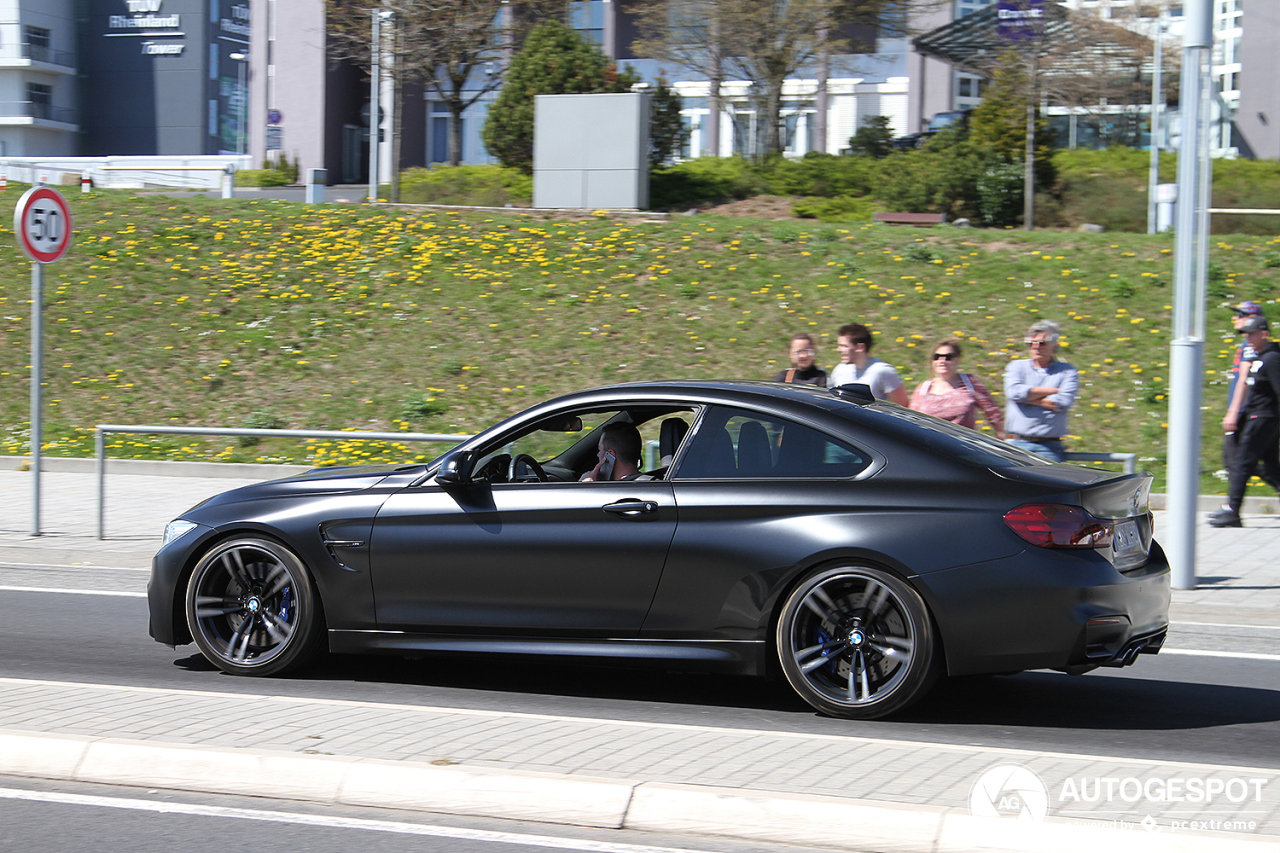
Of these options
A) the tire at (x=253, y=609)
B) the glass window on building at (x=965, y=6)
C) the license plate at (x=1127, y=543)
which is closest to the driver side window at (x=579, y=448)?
the tire at (x=253, y=609)

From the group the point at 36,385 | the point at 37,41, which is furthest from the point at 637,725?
the point at 37,41

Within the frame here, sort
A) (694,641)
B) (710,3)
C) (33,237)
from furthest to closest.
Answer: (710,3) → (33,237) → (694,641)

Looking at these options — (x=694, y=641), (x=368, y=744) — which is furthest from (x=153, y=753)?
(x=694, y=641)

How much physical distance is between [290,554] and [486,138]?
102ft

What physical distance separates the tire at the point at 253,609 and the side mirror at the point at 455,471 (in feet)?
2.84

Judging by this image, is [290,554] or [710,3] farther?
[710,3]

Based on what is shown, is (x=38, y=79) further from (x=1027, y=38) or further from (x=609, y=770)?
(x=609, y=770)

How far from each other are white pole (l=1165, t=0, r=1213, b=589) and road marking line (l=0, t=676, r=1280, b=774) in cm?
423

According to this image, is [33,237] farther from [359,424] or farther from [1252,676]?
[1252,676]

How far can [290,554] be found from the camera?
21.3ft

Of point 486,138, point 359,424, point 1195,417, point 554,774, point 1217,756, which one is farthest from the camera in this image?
point 486,138

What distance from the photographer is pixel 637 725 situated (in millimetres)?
5379

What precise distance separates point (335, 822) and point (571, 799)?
79cm

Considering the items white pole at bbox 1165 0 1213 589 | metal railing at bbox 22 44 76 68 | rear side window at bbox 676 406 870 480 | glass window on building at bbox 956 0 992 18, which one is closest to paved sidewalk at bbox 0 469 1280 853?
rear side window at bbox 676 406 870 480
